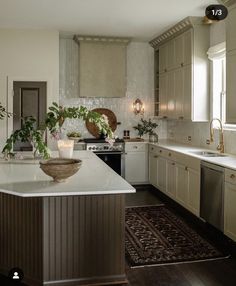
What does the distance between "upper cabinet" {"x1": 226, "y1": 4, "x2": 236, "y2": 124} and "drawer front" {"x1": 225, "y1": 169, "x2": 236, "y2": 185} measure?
659 mm

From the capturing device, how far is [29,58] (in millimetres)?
6203

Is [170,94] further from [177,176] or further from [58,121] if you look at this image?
[58,121]

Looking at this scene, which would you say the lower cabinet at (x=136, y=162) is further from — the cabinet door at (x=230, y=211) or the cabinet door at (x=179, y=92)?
the cabinet door at (x=230, y=211)

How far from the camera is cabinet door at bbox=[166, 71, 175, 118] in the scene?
6.33 m

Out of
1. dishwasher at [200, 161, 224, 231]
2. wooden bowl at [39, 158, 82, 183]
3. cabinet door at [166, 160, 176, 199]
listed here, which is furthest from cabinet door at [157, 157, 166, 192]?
wooden bowl at [39, 158, 82, 183]

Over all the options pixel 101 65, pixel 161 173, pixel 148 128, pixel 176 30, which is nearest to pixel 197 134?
pixel 161 173

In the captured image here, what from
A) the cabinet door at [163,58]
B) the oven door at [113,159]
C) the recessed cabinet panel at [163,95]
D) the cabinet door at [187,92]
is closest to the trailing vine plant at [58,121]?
the cabinet door at [187,92]

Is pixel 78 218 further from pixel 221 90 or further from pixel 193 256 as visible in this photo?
pixel 221 90

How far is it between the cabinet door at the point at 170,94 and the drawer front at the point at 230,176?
264 centimetres

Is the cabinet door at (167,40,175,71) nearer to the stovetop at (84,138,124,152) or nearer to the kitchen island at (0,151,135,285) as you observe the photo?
the stovetop at (84,138,124,152)

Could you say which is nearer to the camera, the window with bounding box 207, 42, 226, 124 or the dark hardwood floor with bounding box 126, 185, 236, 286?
the dark hardwood floor with bounding box 126, 185, 236, 286

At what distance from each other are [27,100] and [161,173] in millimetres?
2653

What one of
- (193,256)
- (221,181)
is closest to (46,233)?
(193,256)

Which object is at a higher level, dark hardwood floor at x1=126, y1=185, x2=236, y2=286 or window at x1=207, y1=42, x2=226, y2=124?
window at x1=207, y1=42, x2=226, y2=124
